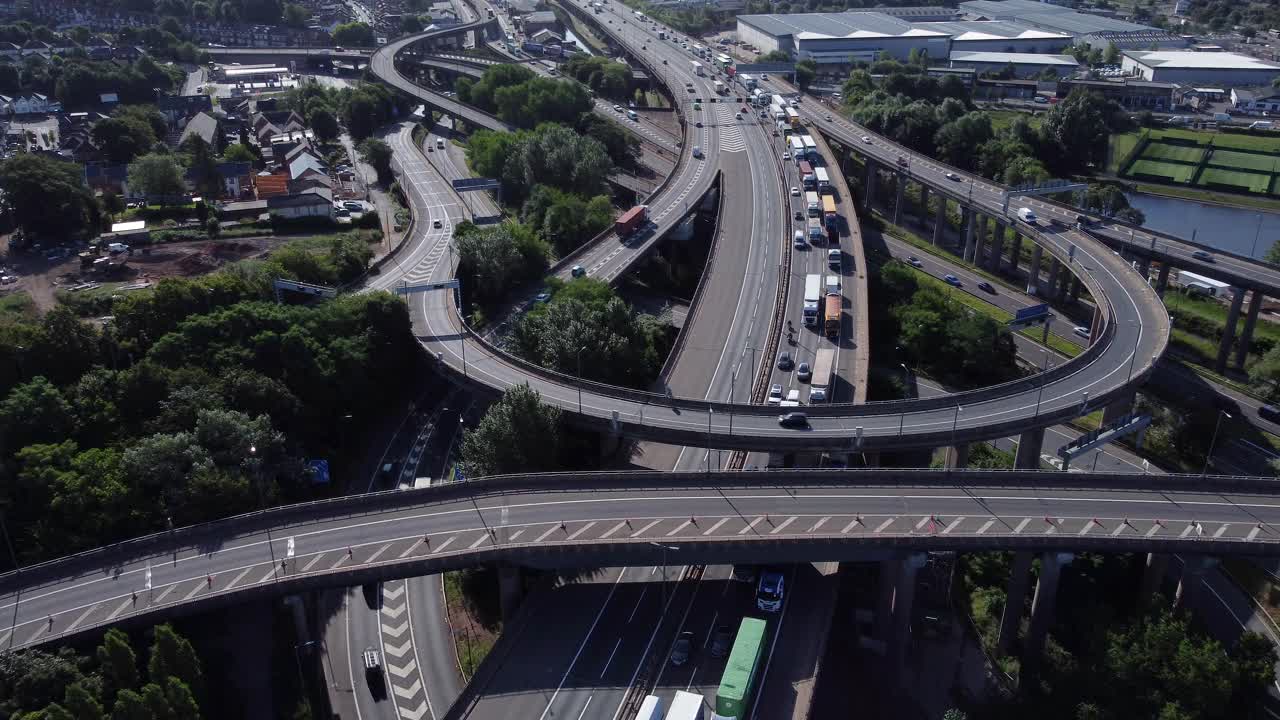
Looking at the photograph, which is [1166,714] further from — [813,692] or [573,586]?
[573,586]

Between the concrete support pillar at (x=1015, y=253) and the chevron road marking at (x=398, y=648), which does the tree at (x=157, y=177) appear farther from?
the concrete support pillar at (x=1015, y=253)

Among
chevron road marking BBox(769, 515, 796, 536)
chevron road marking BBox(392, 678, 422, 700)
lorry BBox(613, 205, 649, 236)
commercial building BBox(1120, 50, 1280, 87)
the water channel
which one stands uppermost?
commercial building BBox(1120, 50, 1280, 87)

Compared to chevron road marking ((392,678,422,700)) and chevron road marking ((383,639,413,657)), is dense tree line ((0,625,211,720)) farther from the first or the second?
chevron road marking ((383,639,413,657))

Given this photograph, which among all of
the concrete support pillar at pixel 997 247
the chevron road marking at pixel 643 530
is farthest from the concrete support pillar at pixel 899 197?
the chevron road marking at pixel 643 530

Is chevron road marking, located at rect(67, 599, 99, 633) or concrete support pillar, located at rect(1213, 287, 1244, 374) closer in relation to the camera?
chevron road marking, located at rect(67, 599, 99, 633)

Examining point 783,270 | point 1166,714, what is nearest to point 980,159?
point 783,270

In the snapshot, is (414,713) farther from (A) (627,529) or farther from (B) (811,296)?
(B) (811,296)

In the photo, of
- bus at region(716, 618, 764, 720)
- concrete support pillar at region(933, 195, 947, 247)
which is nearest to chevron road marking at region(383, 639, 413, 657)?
bus at region(716, 618, 764, 720)
